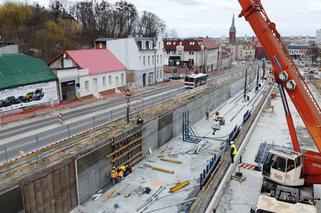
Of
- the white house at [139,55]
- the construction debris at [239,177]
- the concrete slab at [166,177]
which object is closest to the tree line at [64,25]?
the white house at [139,55]

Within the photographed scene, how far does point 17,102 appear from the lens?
2784 cm

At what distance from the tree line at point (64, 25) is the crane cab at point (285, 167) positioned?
44195 millimetres

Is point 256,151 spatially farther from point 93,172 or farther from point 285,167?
point 93,172

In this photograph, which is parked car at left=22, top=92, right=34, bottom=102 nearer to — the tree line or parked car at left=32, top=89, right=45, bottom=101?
parked car at left=32, top=89, right=45, bottom=101

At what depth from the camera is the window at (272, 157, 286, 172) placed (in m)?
13.8

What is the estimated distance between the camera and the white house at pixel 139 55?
46938 mm

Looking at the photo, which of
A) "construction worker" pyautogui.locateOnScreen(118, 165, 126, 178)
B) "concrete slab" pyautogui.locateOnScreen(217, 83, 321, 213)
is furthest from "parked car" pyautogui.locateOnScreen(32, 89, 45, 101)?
"concrete slab" pyautogui.locateOnScreen(217, 83, 321, 213)

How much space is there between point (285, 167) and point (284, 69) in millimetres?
4931

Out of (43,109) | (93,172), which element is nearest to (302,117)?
(93,172)

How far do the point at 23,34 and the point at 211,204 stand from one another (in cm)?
5905

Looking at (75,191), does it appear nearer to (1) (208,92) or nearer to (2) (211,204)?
(2) (211,204)

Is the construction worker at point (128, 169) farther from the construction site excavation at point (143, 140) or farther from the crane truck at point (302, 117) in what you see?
the crane truck at point (302, 117)

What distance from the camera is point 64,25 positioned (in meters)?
70.3

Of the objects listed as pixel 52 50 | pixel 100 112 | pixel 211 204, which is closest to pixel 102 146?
pixel 211 204
